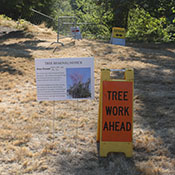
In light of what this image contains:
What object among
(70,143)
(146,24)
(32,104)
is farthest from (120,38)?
(70,143)

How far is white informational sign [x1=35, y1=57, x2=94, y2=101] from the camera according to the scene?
3533mm

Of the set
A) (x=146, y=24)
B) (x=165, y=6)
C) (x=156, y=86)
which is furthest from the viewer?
(x=146, y=24)

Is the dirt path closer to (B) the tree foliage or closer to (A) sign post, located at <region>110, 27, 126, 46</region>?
(A) sign post, located at <region>110, 27, 126, 46</region>

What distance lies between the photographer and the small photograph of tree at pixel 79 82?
139 inches

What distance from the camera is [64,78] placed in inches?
141

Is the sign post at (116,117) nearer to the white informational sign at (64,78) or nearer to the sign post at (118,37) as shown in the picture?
the white informational sign at (64,78)

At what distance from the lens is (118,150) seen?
337 centimetres

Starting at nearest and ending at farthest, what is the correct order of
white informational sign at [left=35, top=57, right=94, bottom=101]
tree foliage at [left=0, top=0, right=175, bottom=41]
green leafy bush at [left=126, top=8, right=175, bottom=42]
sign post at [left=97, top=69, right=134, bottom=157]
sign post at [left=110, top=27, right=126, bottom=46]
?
sign post at [left=97, top=69, right=134, bottom=157], white informational sign at [left=35, top=57, right=94, bottom=101], sign post at [left=110, top=27, right=126, bottom=46], tree foliage at [left=0, top=0, right=175, bottom=41], green leafy bush at [left=126, top=8, right=175, bottom=42]

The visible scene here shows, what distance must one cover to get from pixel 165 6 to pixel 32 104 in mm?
13055

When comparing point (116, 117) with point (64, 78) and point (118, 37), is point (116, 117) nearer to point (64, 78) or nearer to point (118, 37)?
point (64, 78)

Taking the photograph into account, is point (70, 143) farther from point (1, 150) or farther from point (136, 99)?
Result: point (136, 99)

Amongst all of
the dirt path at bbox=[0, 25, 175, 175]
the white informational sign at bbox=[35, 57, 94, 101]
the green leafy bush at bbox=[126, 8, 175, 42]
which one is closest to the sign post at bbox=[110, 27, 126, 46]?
the green leafy bush at bbox=[126, 8, 175, 42]

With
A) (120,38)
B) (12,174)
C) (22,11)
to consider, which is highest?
(22,11)

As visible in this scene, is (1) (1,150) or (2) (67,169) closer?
(2) (67,169)
